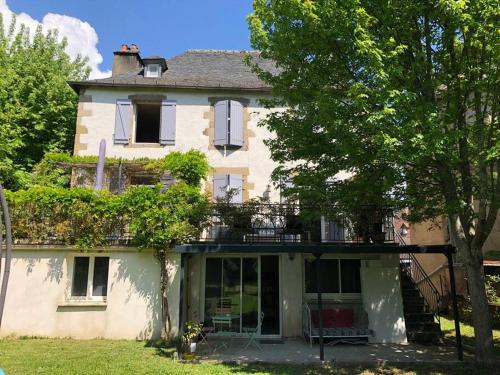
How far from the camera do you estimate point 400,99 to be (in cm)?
679

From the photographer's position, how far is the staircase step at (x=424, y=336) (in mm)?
10750

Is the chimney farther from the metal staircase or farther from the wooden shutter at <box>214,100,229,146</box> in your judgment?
the metal staircase

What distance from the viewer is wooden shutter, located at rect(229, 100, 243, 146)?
14.1 m

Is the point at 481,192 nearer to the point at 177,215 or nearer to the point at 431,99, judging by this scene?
the point at 431,99

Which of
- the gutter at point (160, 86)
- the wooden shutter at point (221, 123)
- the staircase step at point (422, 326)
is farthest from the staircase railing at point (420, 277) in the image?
the gutter at point (160, 86)

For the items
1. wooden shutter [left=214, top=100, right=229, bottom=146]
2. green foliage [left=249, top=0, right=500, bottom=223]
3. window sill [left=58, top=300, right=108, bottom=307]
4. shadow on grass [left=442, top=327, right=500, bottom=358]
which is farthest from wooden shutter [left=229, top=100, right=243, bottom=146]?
shadow on grass [left=442, top=327, right=500, bottom=358]

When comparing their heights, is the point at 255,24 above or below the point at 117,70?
below

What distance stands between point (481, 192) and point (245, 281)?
6770 mm

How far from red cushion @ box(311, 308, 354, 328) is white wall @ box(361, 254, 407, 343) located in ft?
1.74

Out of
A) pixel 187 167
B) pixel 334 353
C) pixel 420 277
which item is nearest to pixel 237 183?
pixel 187 167

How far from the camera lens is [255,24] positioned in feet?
27.7

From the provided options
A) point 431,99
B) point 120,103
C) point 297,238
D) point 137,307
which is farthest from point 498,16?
point 120,103

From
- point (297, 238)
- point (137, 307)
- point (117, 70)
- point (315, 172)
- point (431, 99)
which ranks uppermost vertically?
point (117, 70)

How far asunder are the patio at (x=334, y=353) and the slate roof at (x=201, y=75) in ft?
28.6
